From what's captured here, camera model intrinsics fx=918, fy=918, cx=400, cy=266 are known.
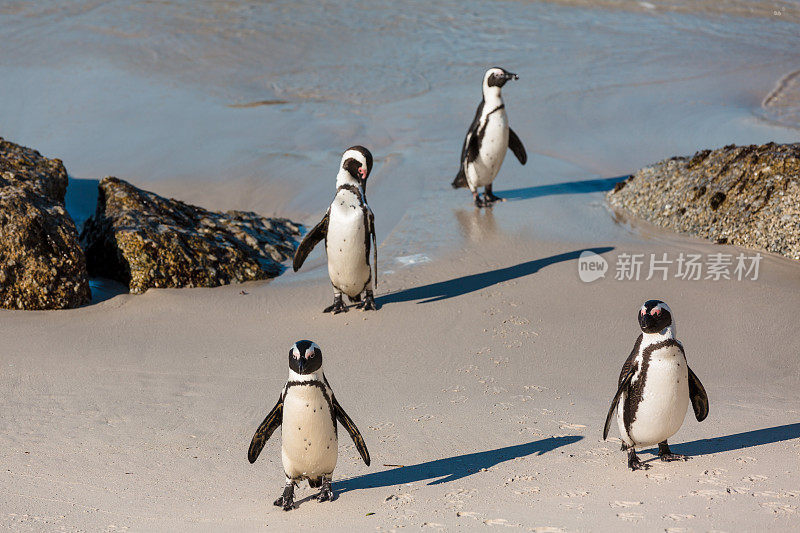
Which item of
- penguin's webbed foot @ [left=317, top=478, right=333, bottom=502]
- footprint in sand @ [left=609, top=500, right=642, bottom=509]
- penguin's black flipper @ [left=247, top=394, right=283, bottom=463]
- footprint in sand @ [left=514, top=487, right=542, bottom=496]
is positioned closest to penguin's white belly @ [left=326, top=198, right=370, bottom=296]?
Answer: penguin's black flipper @ [left=247, top=394, right=283, bottom=463]

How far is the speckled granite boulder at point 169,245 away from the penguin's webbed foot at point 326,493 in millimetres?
3045

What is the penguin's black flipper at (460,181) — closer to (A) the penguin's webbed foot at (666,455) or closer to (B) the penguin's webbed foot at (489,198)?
(B) the penguin's webbed foot at (489,198)

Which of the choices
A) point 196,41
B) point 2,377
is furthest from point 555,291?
point 196,41

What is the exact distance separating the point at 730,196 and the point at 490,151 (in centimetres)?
210

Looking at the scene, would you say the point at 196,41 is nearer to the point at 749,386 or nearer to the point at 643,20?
the point at 643,20

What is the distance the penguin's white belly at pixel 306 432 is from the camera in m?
3.58

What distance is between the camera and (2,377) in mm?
4875

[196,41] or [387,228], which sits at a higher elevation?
[196,41]

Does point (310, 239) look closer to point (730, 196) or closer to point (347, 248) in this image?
point (347, 248)

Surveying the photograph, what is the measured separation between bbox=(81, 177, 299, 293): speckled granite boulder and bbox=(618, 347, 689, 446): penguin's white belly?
11.9 ft

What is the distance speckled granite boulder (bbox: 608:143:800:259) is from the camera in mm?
7012

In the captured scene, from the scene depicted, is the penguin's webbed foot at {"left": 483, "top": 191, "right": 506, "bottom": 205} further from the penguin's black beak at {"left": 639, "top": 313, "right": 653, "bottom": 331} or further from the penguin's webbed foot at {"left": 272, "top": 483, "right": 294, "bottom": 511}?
the penguin's webbed foot at {"left": 272, "top": 483, "right": 294, "bottom": 511}

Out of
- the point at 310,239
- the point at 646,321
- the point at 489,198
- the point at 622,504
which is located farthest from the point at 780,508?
the point at 489,198

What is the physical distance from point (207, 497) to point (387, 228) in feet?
14.1
